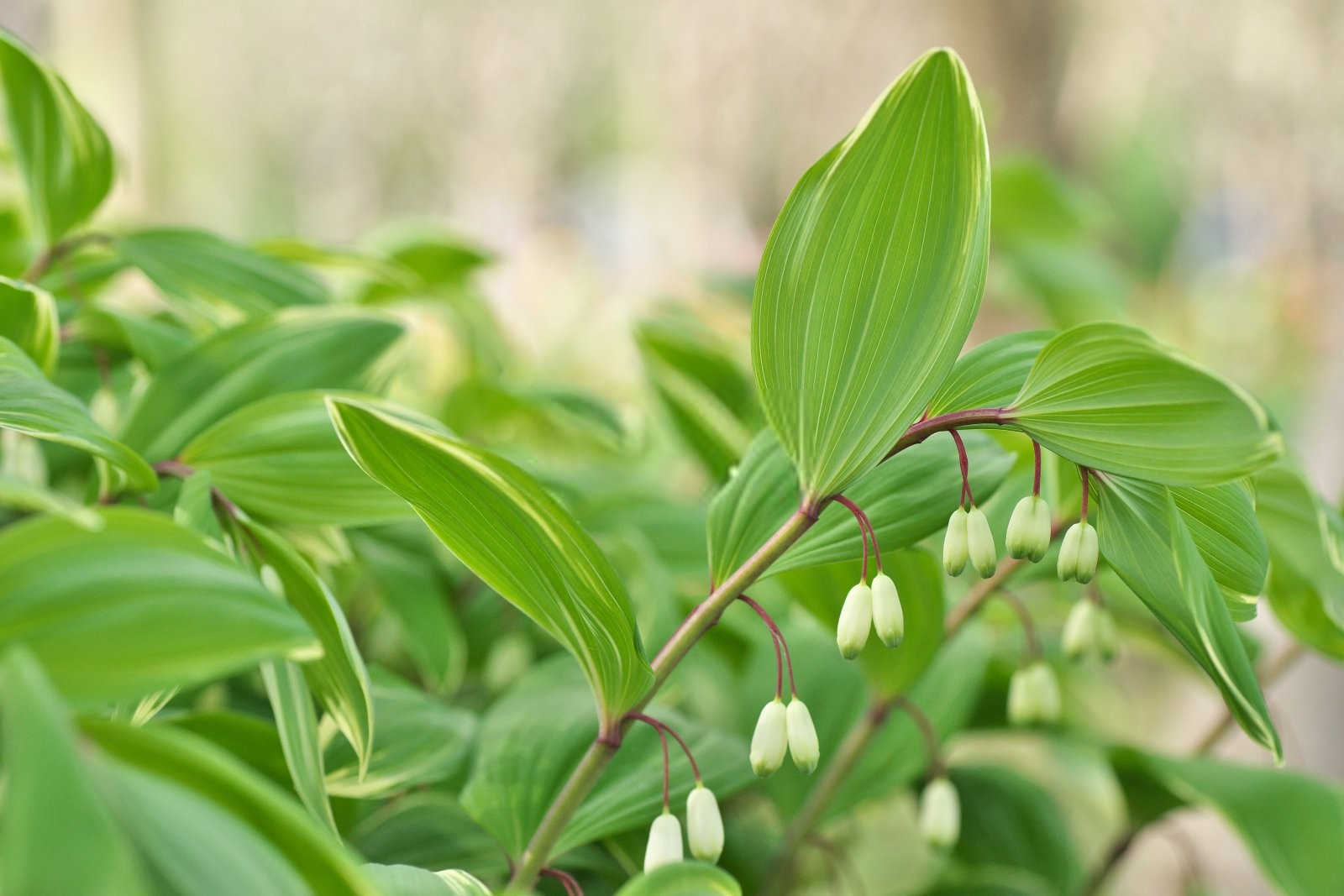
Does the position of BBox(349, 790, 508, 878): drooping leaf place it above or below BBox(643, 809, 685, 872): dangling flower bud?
below

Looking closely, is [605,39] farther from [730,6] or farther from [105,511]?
[105,511]

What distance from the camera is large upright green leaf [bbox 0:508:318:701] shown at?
219 millimetres

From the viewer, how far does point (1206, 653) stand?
0.30 metres

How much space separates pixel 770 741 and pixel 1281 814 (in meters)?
0.27

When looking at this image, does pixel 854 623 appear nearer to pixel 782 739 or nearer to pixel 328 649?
pixel 782 739

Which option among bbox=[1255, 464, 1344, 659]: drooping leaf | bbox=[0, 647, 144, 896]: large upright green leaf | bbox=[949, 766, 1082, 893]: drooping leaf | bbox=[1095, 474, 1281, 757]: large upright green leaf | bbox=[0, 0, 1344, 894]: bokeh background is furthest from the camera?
bbox=[0, 0, 1344, 894]: bokeh background

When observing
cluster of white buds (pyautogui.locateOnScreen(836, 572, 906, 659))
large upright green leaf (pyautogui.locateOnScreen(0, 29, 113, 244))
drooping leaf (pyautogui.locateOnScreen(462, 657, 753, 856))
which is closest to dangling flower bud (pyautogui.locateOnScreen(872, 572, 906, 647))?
cluster of white buds (pyautogui.locateOnScreen(836, 572, 906, 659))

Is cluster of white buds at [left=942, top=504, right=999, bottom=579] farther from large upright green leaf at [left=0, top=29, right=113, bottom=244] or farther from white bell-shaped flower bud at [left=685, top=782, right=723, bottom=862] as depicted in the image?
large upright green leaf at [left=0, top=29, right=113, bottom=244]

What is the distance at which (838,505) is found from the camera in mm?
355

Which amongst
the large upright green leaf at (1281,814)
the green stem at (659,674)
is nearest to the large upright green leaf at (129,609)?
the green stem at (659,674)

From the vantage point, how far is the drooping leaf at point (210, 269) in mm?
485

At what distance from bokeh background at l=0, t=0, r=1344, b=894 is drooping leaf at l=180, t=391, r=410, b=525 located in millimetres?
276

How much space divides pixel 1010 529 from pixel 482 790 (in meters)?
0.20

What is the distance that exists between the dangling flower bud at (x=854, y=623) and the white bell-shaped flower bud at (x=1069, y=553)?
0.06m
